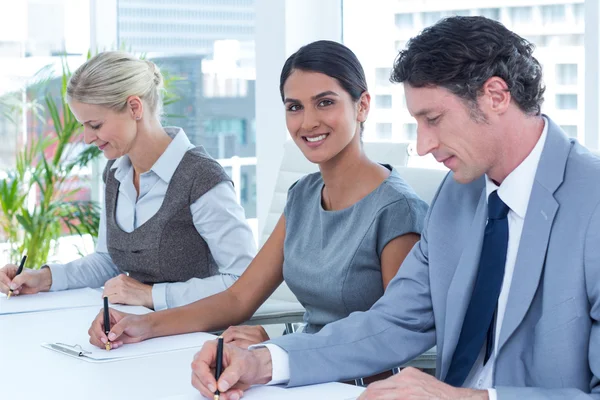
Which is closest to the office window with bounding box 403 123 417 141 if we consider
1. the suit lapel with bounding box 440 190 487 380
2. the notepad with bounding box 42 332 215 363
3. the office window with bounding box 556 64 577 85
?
the office window with bounding box 556 64 577 85

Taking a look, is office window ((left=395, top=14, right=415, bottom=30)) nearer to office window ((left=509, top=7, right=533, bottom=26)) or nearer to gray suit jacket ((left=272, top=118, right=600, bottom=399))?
office window ((left=509, top=7, right=533, bottom=26))

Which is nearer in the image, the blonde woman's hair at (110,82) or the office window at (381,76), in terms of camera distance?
the blonde woman's hair at (110,82)

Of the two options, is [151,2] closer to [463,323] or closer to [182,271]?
[182,271]

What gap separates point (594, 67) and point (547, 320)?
1532 millimetres

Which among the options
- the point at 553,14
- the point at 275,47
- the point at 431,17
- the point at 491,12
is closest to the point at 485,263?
the point at 553,14

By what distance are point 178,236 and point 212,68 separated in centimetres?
210

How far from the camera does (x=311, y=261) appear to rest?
2.12 m

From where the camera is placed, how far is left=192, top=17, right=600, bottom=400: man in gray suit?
1.42 meters

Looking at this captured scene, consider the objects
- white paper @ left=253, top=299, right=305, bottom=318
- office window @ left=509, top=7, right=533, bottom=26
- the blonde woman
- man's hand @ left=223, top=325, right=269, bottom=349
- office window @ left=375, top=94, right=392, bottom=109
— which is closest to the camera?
man's hand @ left=223, top=325, right=269, bottom=349

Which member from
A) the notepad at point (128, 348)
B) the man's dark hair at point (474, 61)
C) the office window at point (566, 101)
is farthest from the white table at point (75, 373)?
the office window at point (566, 101)

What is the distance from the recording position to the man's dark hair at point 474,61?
1511 mm

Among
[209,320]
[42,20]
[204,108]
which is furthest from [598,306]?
[42,20]

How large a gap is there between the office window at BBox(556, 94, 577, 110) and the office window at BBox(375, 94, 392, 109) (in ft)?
2.77

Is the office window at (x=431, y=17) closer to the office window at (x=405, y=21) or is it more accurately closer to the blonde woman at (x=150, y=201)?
the office window at (x=405, y=21)
